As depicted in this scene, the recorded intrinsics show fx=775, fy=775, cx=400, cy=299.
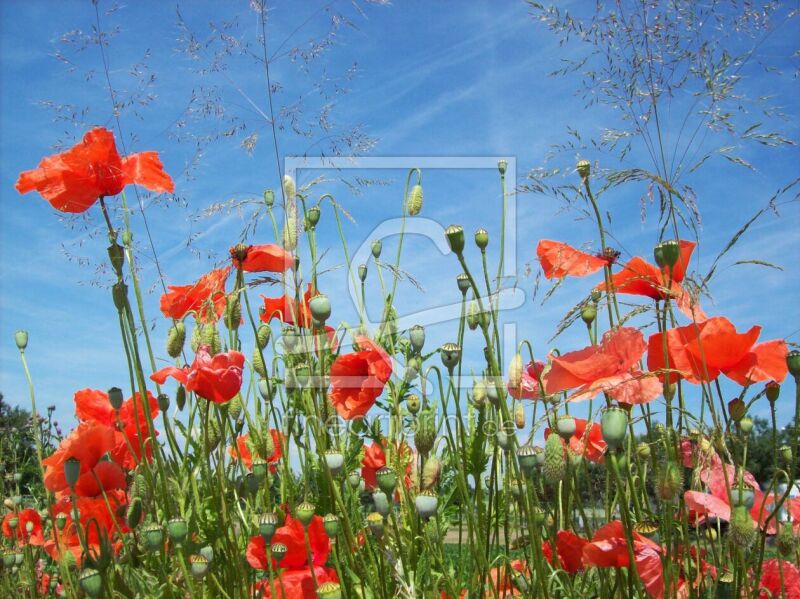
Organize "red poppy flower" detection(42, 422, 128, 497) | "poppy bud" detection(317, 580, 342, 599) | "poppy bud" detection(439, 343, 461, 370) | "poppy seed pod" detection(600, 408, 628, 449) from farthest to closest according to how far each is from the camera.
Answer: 1. "red poppy flower" detection(42, 422, 128, 497)
2. "poppy bud" detection(439, 343, 461, 370)
3. "poppy bud" detection(317, 580, 342, 599)
4. "poppy seed pod" detection(600, 408, 628, 449)

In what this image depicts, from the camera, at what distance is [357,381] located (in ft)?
5.46

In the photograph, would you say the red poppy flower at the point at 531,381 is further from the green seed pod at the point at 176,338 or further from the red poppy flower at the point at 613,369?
the green seed pod at the point at 176,338

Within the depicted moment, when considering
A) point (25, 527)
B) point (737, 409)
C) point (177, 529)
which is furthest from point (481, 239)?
point (25, 527)

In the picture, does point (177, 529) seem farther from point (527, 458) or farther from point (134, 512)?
point (527, 458)

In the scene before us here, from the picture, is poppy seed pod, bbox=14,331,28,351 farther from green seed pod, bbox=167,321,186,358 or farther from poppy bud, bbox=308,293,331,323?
poppy bud, bbox=308,293,331,323

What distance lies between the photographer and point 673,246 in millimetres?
1270

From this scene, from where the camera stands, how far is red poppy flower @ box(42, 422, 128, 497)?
1770 millimetres

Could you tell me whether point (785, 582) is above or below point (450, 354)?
below

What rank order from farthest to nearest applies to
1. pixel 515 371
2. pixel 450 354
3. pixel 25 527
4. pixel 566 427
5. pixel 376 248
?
pixel 25 527
pixel 376 248
pixel 515 371
pixel 450 354
pixel 566 427

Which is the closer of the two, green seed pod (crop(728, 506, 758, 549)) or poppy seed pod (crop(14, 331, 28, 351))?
green seed pod (crop(728, 506, 758, 549))

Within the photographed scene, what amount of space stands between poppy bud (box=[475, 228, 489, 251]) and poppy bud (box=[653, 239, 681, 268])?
1.53 ft

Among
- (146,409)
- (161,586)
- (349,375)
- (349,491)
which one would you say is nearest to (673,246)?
(349,375)

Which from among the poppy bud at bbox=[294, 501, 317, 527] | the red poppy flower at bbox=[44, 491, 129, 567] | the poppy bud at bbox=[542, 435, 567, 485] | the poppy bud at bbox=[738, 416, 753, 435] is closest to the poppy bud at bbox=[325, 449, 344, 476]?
the poppy bud at bbox=[294, 501, 317, 527]

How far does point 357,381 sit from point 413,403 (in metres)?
0.18
